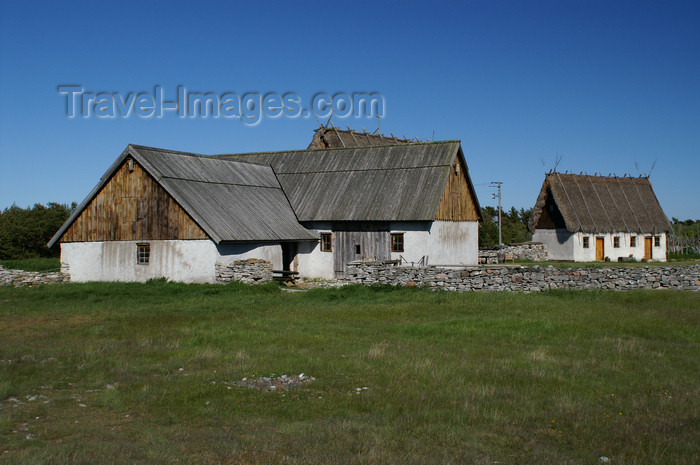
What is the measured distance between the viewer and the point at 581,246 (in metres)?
47.6

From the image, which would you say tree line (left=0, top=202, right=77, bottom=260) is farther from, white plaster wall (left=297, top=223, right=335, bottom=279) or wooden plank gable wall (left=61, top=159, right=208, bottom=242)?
white plaster wall (left=297, top=223, right=335, bottom=279)

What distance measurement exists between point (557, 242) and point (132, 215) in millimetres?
31026

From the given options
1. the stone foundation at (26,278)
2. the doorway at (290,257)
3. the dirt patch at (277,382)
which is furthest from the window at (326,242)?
the dirt patch at (277,382)

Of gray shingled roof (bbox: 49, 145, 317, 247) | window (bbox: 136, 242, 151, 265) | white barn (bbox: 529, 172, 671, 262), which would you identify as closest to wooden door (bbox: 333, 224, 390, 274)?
gray shingled roof (bbox: 49, 145, 317, 247)

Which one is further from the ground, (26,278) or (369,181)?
(369,181)

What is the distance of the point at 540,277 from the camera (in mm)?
24516

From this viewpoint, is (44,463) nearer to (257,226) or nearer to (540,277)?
(540,277)

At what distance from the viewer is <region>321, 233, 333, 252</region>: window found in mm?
34656

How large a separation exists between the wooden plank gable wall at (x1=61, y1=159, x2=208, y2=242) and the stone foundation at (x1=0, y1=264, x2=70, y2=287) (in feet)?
6.83

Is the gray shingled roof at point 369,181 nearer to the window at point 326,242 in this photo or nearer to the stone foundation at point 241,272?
the window at point 326,242

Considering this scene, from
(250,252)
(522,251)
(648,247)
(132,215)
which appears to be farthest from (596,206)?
(132,215)

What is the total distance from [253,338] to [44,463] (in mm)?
8572

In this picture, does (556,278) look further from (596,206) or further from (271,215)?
(596,206)

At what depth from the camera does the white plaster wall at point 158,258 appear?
2930 cm
